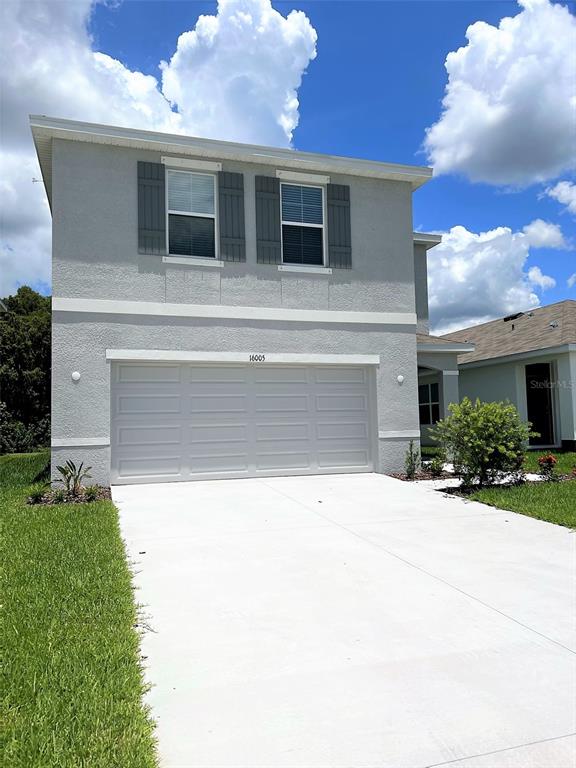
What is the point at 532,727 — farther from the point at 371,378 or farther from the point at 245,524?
the point at 371,378

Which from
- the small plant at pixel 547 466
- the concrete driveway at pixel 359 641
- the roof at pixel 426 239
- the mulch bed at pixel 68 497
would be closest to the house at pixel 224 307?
the mulch bed at pixel 68 497

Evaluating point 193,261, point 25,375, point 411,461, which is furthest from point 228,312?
point 25,375

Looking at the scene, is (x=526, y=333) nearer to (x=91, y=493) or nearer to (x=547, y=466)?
(x=547, y=466)

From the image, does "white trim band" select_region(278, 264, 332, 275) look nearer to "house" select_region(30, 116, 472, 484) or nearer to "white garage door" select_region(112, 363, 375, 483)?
"house" select_region(30, 116, 472, 484)

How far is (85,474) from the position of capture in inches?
394

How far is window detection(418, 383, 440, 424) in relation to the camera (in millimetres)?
19531

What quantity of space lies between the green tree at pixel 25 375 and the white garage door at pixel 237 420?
1237 centimetres

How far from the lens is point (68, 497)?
9.29 metres

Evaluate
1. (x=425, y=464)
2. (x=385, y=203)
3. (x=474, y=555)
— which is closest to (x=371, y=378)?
(x=425, y=464)

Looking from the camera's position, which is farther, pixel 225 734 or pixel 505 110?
pixel 505 110

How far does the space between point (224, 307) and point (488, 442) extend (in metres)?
5.39

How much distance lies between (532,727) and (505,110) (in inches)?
540

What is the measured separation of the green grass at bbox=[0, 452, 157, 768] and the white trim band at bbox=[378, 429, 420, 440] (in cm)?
668

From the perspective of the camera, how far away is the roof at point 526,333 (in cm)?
1736
